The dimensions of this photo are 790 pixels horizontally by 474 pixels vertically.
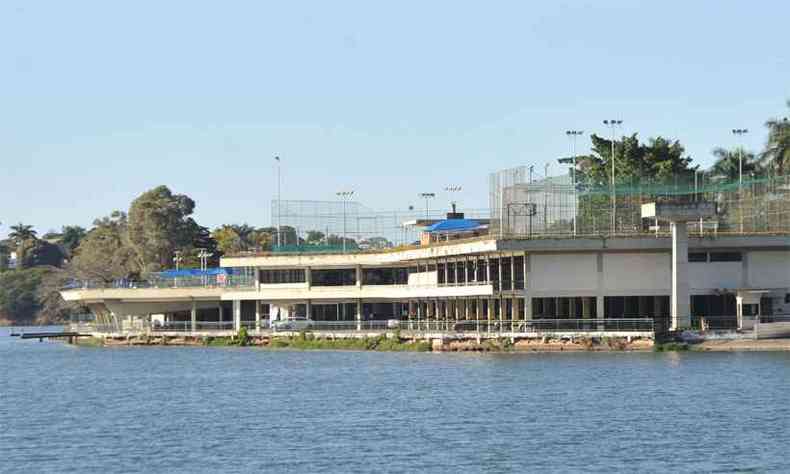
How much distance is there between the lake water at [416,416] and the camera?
2239 inches

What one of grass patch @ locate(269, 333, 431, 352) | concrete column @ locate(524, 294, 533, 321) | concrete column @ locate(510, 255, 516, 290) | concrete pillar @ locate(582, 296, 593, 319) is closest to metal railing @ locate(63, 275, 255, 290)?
grass patch @ locate(269, 333, 431, 352)

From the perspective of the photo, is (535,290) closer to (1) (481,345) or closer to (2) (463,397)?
(1) (481,345)

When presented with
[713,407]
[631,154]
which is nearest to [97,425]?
[713,407]

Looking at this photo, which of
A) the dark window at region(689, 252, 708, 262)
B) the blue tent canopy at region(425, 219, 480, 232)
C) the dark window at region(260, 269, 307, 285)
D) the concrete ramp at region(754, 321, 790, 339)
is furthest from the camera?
the dark window at region(260, 269, 307, 285)

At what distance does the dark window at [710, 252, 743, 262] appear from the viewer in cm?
11469

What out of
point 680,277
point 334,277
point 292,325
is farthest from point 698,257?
point 334,277

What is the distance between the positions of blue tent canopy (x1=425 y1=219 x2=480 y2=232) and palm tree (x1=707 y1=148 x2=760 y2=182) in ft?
91.6

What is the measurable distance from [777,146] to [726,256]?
37848 mm

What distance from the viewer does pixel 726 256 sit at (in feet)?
377

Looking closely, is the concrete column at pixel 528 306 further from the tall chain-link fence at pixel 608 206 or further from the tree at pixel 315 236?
the tree at pixel 315 236

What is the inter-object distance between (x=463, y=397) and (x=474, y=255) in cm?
4596

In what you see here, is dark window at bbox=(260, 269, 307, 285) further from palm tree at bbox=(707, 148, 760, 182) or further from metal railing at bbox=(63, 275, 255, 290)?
palm tree at bbox=(707, 148, 760, 182)

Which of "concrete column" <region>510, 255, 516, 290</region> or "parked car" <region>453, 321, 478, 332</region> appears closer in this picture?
"concrete column" <region>510, 255, 516, 290</region>

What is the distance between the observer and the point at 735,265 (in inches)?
4523
